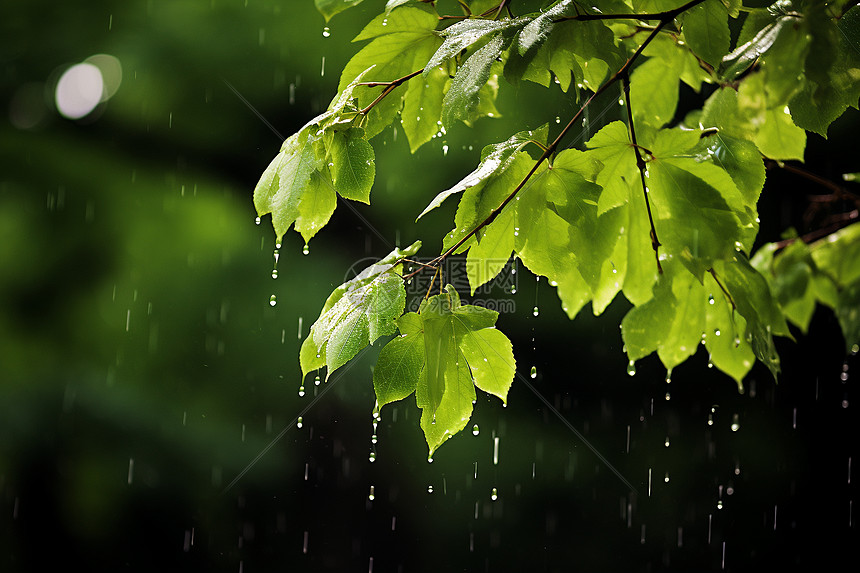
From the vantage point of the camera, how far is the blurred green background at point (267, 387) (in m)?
2.71

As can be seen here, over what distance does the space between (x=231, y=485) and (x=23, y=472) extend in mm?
797

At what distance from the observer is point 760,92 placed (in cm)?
61

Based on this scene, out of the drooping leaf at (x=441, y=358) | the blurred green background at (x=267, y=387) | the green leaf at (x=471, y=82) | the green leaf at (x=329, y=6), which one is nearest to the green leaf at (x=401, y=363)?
the drooping leaf at (x=441, y=358)

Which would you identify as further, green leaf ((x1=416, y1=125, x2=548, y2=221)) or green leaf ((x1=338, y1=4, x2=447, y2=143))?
green leaf ((x1=338, y1=4, x2=447, y2=143))

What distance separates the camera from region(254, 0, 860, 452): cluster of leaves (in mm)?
723

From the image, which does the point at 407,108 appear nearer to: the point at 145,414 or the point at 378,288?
the point at 378,288

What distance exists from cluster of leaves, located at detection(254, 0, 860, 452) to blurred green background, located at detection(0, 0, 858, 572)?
1628mm

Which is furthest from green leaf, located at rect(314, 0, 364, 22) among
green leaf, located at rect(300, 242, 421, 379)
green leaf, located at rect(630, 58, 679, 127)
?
green leaf, located at rect(630, 58, 679, 127)

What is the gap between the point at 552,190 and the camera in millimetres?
769

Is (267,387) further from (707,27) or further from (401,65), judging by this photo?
(707,27)

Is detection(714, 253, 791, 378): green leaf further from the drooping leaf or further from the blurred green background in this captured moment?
the blurred green background

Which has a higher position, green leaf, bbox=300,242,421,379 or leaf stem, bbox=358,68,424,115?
leaf stem, bbox=358,68,424,115

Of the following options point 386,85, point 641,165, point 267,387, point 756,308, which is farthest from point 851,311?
point 267,387

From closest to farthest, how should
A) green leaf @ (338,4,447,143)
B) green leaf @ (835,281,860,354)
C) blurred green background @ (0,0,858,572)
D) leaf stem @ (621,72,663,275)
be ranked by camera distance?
green leaf @ (835,281,860,354)
leaf stem @ (621,72,663,275)
green leaf @ (338,4,447,143)
blurred green background @ (0,0,858,572)
